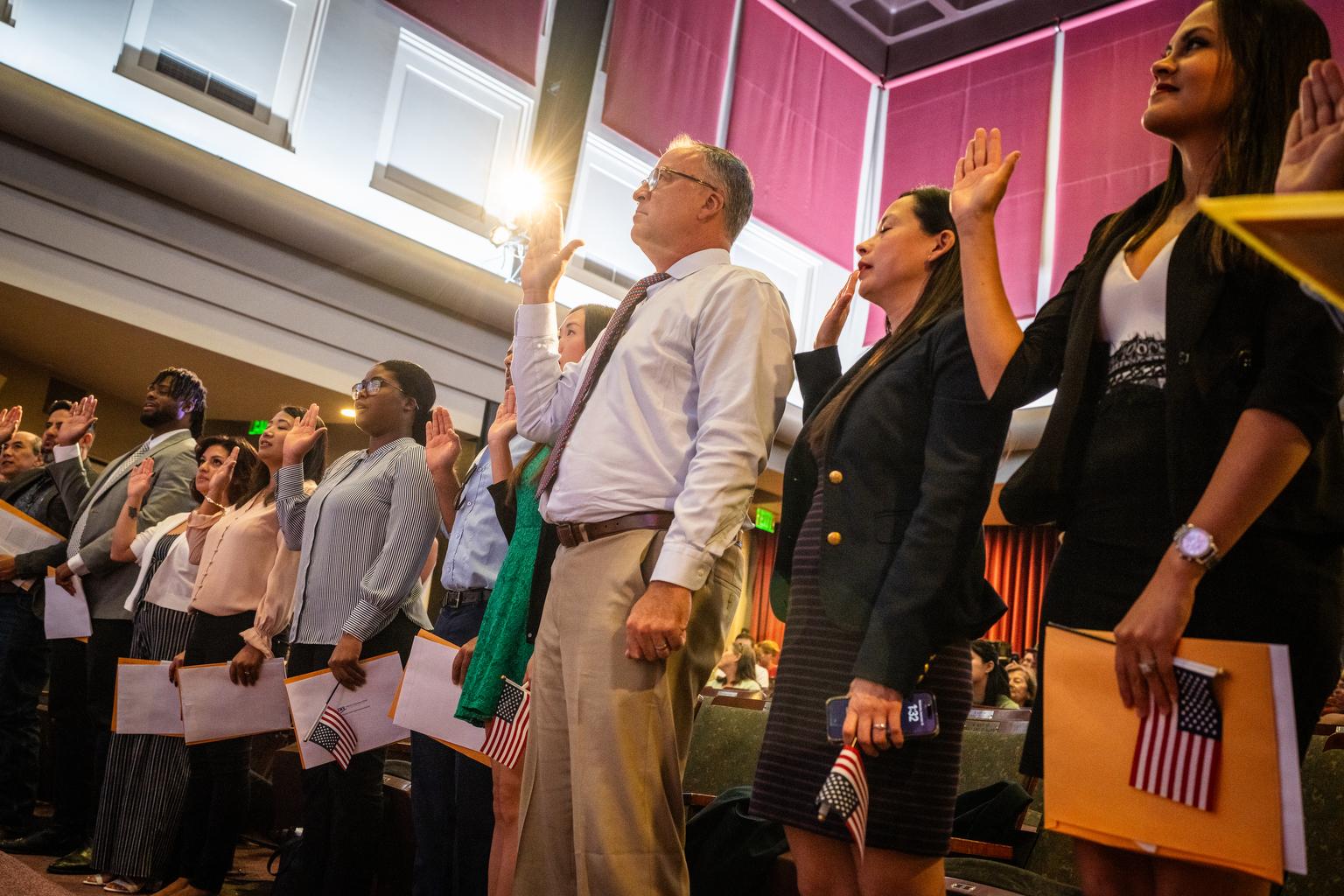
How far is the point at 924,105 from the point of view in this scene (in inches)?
398

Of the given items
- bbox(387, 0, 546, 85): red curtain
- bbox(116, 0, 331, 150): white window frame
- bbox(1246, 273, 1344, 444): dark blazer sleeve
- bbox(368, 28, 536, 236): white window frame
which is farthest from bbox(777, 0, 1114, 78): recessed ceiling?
bbox(1246, 273, 1344, 444): dark blazer sleeve

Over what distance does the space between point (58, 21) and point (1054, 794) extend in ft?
22.3

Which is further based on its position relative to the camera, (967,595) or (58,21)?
(58,21)

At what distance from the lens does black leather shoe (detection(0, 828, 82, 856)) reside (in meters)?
4.04

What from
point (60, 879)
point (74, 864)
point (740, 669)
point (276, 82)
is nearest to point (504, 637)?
point (60, 879)

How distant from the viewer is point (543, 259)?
7.28 ft

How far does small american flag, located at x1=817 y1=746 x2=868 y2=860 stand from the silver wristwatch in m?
0.46

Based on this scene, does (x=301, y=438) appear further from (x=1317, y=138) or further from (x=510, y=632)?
(x=1317, y=138)

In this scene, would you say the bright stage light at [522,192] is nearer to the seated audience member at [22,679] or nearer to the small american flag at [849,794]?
the seated audience member at [22,679]

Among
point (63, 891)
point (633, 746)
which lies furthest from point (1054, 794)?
point (63, 891)

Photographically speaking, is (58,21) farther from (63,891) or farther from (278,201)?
(63,891)

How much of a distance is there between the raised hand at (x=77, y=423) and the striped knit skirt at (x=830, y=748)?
14.1ft

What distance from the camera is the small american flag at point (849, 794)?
50.3 inches

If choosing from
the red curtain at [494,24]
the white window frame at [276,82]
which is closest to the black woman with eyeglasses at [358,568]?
the white window frame at [276,82]
